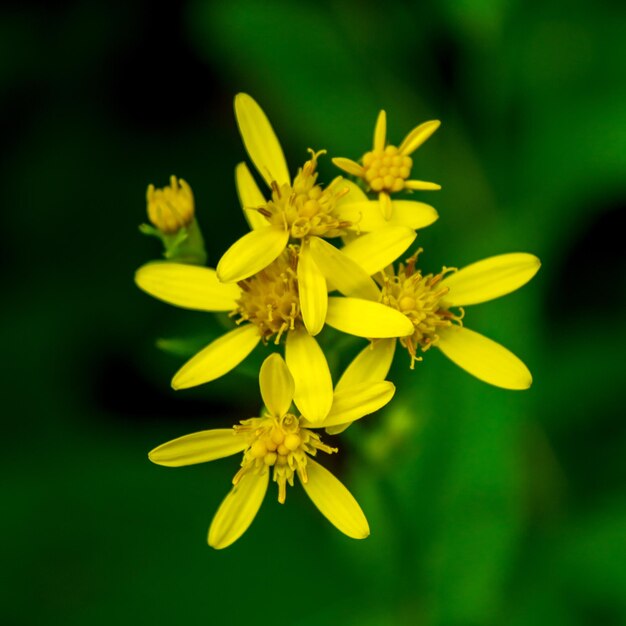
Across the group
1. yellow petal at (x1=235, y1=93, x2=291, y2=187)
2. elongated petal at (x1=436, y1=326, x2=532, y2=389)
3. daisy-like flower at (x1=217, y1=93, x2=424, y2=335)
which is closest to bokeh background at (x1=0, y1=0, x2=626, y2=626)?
elongated petal at (x1=436, y1=326, x2=532, y2=389)

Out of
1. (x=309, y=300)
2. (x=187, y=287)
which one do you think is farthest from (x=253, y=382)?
(x=309, y=300)

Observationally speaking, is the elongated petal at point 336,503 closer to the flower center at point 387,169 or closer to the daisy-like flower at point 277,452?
the daisy-like flower at point 277,452

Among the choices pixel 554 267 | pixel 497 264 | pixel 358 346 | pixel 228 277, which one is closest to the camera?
pixel 228 277

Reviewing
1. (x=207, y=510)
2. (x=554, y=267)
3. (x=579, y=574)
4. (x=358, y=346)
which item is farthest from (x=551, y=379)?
(x=207, y=510)

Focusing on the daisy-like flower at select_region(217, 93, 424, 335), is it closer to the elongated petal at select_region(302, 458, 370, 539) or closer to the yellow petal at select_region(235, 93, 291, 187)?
the yellow petal at select_region(235, 93, 291, 187)

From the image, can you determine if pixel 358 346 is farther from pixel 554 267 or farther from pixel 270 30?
pixel 270 30
